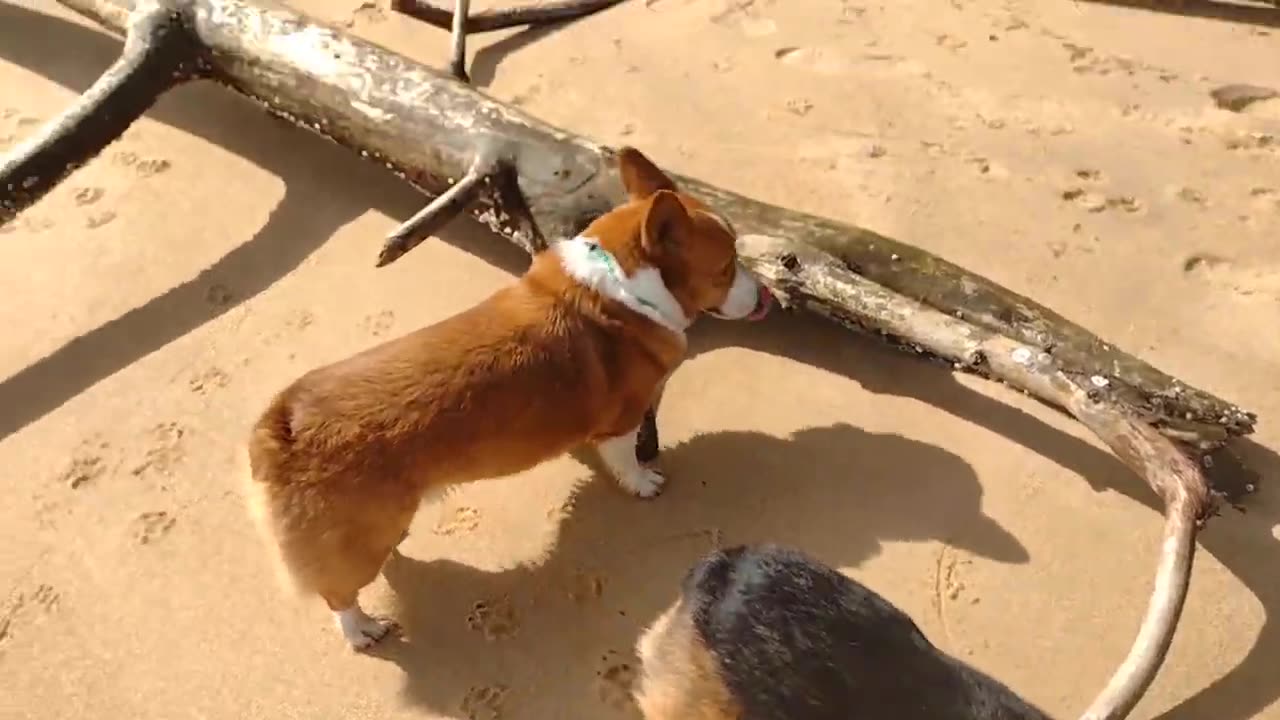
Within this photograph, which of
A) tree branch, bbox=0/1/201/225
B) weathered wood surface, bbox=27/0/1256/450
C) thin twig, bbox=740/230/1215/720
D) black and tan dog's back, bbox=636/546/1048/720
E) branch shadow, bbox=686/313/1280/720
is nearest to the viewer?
black and tan dog's back, bbox=636/546/1048/720

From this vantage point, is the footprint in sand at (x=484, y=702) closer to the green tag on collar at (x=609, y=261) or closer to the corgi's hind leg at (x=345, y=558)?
the corgi's hind leg at (x=345, y=558)

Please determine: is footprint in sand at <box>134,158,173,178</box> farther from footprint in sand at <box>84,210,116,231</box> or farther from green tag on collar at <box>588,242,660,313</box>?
green tag on collar at <box>588,242,660,313</box>

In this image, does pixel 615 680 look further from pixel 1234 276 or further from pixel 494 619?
pixel 1234 276

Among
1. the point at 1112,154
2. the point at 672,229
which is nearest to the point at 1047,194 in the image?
the point at 1112,154

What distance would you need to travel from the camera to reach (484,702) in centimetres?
241

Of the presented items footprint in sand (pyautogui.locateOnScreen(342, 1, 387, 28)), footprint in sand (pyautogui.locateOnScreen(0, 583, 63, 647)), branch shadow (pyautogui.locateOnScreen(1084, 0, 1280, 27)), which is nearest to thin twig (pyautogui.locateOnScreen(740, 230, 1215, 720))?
footprint in sand (pyautogui.locateOnScreen(0, 583, 63, 647))

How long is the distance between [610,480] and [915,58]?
6.61 feet

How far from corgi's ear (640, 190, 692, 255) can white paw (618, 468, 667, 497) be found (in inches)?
21.8

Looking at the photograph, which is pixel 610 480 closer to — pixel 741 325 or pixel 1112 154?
pixel 741 325

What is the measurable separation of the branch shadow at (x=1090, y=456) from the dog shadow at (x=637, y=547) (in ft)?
0.64

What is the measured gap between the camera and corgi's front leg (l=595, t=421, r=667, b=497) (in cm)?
267

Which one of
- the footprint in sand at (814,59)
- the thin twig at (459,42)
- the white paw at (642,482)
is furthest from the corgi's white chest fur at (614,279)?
the footprint in sand at (814,59)

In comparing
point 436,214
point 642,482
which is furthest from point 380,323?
point 642,482

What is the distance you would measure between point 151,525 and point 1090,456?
2277 mm
